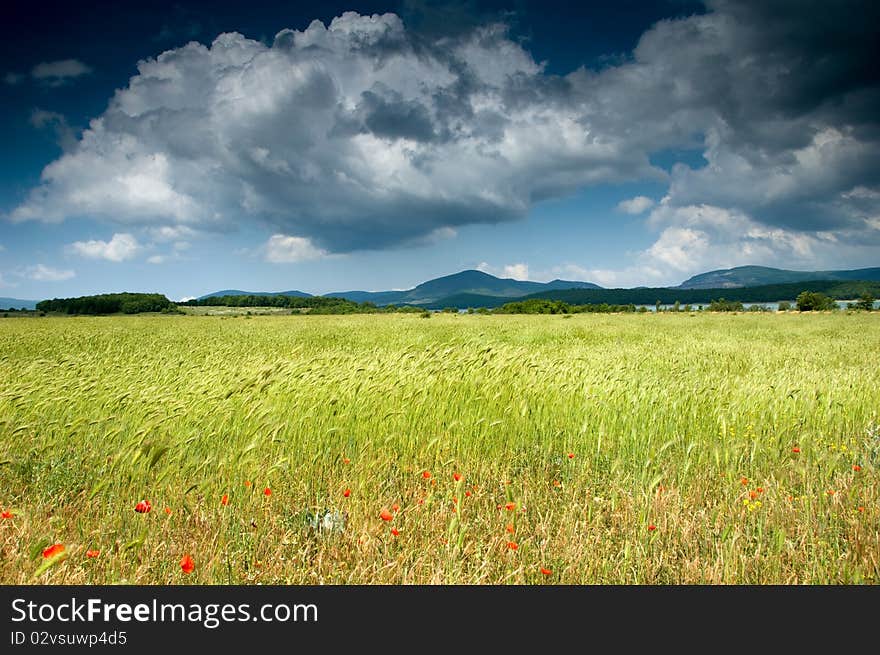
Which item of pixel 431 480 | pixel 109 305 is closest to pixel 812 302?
pixel 431 480

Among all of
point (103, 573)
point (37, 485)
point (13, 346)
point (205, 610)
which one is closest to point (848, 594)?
point (205, 610)

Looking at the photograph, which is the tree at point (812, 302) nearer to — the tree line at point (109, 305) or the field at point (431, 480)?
the field at point (431, 480)

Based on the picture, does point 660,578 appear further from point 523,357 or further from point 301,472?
point 523,357

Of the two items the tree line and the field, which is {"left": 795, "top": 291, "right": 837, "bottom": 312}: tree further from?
the tree line

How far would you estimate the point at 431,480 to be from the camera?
→ 3592 millimetres

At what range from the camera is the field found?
2512 mm

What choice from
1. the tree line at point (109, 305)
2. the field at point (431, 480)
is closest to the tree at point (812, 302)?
the field at point (431, 480)

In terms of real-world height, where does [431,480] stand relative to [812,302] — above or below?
below

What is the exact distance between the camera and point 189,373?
7.03 m

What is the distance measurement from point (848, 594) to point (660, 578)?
81 centimetres

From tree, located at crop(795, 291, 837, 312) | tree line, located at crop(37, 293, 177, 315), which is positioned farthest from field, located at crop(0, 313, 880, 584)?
tree, located at crop(795, 291, 837, 312)

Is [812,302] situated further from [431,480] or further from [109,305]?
[109,305]

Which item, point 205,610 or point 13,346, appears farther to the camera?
point 13,346

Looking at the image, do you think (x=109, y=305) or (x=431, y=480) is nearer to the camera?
(x=431, y=480)
